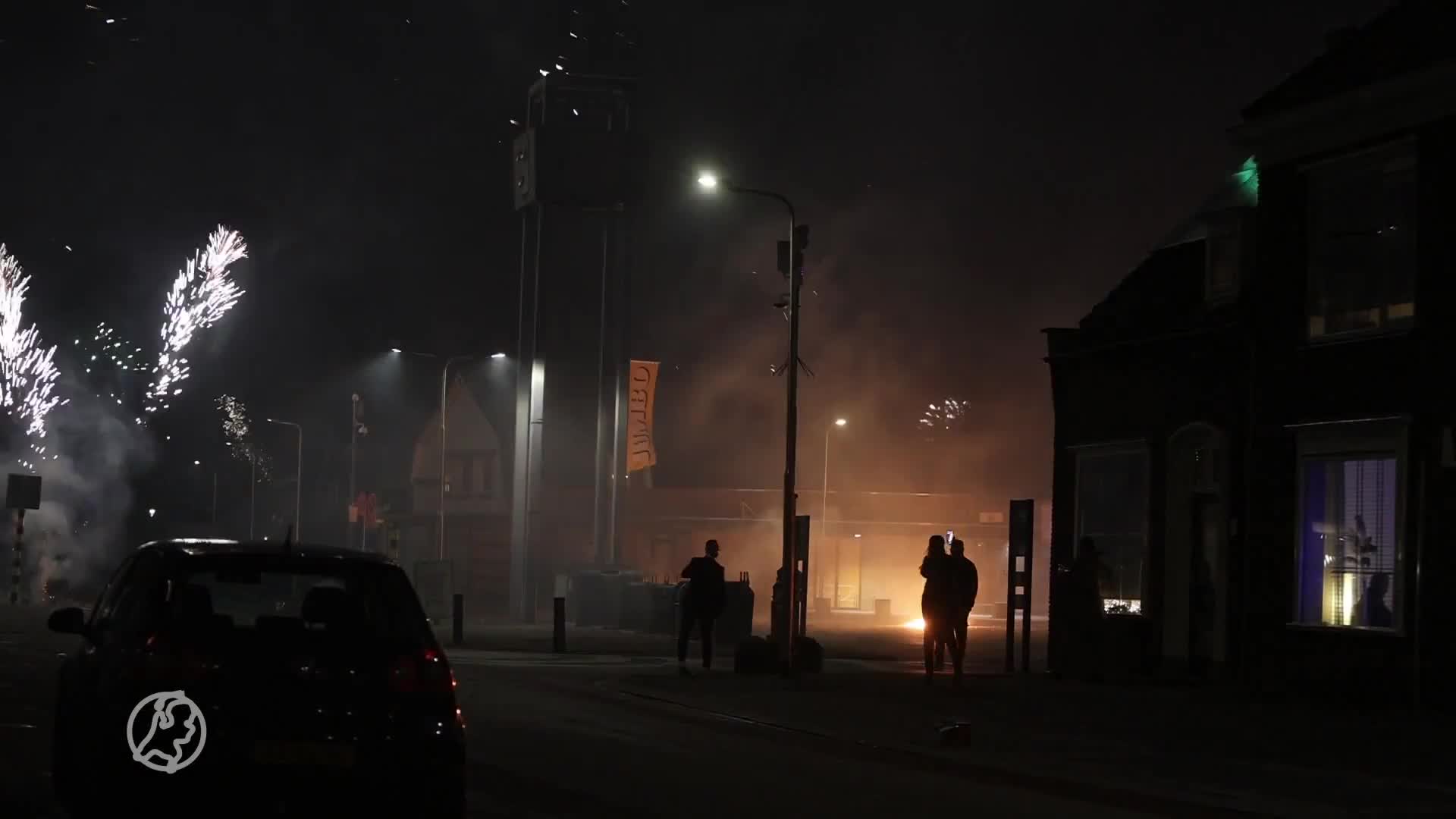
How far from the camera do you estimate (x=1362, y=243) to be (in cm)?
2370

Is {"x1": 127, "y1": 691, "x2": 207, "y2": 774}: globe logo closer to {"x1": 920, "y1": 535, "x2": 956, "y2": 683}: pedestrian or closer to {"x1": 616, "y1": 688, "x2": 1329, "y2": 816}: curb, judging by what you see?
{"x1": 616, "y1": 688, "x2": 1329, "y2": 816}: curb

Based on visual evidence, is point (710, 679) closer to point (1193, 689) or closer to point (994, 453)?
point (1193, 689)

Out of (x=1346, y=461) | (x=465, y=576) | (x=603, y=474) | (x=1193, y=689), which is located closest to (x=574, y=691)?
(x=1193, y=689)

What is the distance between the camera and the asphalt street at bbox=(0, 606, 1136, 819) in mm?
12570

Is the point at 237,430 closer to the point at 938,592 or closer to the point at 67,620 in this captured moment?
the point at 938,592

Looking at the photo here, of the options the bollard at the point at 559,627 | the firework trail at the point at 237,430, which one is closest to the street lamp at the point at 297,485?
A: the firework trail at the point at 237,430

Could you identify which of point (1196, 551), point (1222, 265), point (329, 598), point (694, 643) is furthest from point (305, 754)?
point (694, 643)

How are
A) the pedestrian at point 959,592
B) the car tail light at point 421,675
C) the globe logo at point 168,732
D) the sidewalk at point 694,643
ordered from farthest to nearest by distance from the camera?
the sidewalk at point 694,643
the pedestrian at point 959,592
the car tail light at point 421,675
the globe logo at point 168,732

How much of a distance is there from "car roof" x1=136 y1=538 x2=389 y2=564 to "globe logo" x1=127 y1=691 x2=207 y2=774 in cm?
83

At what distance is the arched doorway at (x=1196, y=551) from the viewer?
26.5 metres

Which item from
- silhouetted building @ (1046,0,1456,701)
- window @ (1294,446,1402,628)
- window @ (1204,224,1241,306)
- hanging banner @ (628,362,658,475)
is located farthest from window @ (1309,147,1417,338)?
hanging banner @ (628,362,658,475)

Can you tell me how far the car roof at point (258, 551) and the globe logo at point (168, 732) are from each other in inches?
32.7

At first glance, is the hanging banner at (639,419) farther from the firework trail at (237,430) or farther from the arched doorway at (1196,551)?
the firework trail at (237,430)

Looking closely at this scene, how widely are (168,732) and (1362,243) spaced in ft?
61.8
